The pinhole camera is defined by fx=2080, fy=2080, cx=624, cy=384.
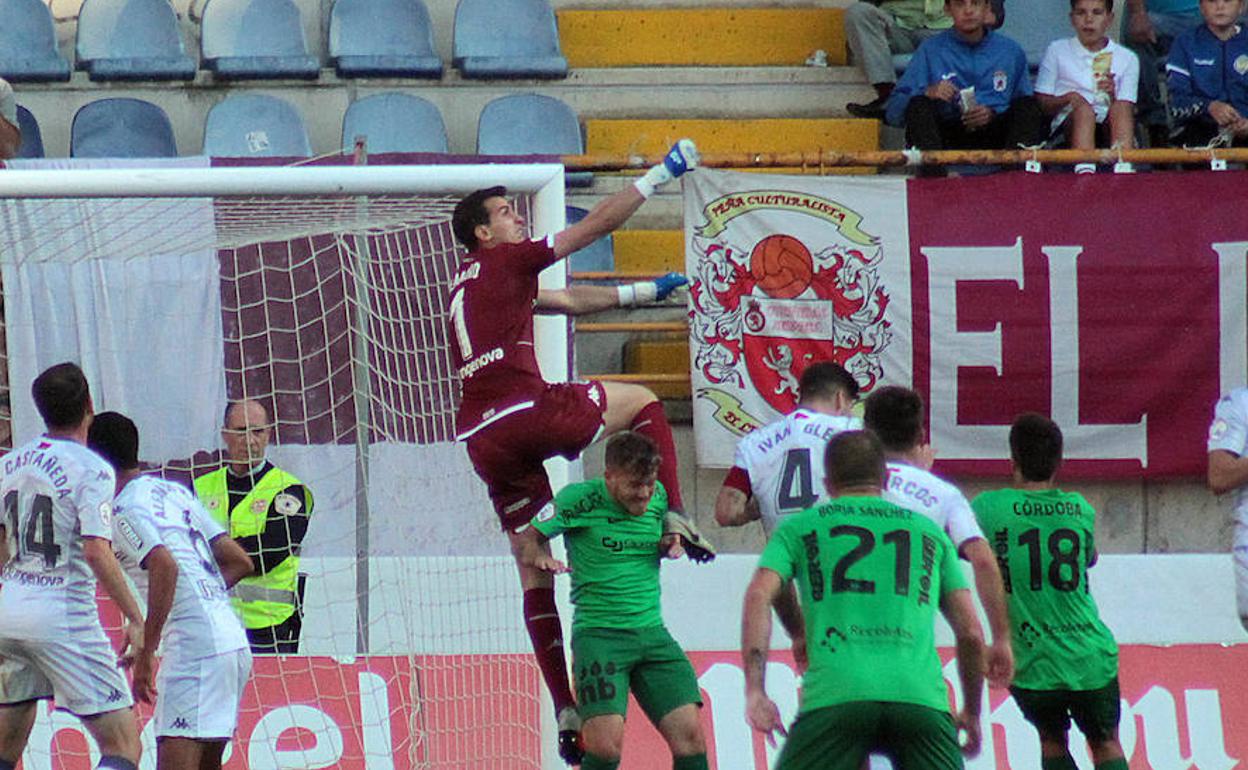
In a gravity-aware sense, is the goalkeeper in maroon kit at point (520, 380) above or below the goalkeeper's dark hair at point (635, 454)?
above

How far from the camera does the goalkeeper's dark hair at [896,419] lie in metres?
7.29

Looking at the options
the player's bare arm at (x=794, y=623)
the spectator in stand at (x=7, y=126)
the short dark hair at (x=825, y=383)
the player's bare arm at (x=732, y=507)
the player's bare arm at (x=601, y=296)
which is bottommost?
the player's bare arm at (x=794, y=623)

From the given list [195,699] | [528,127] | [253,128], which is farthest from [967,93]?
[195,699]

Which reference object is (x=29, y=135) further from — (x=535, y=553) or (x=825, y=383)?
(x=825, y=383)

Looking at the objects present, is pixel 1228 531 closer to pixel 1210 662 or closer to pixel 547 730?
pixel 1210 662

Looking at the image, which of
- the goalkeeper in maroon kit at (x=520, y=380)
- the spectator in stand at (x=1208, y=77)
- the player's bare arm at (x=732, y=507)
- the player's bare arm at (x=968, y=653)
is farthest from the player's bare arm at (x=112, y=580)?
the spectator in stand at (x=1208, y=77)

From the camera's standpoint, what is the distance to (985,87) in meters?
11.7

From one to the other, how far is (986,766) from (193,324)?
444 cm

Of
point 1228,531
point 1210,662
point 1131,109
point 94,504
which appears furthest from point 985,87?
point 94,504

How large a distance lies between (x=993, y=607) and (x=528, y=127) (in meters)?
6.25

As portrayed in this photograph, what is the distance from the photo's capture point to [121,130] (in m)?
12.2

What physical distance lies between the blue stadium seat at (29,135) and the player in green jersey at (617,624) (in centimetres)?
541

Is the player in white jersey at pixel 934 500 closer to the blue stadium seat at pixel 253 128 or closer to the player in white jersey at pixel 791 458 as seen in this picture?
the player in white jersey at pixel 791 458

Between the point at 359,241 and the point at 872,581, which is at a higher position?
the point at 359,241
